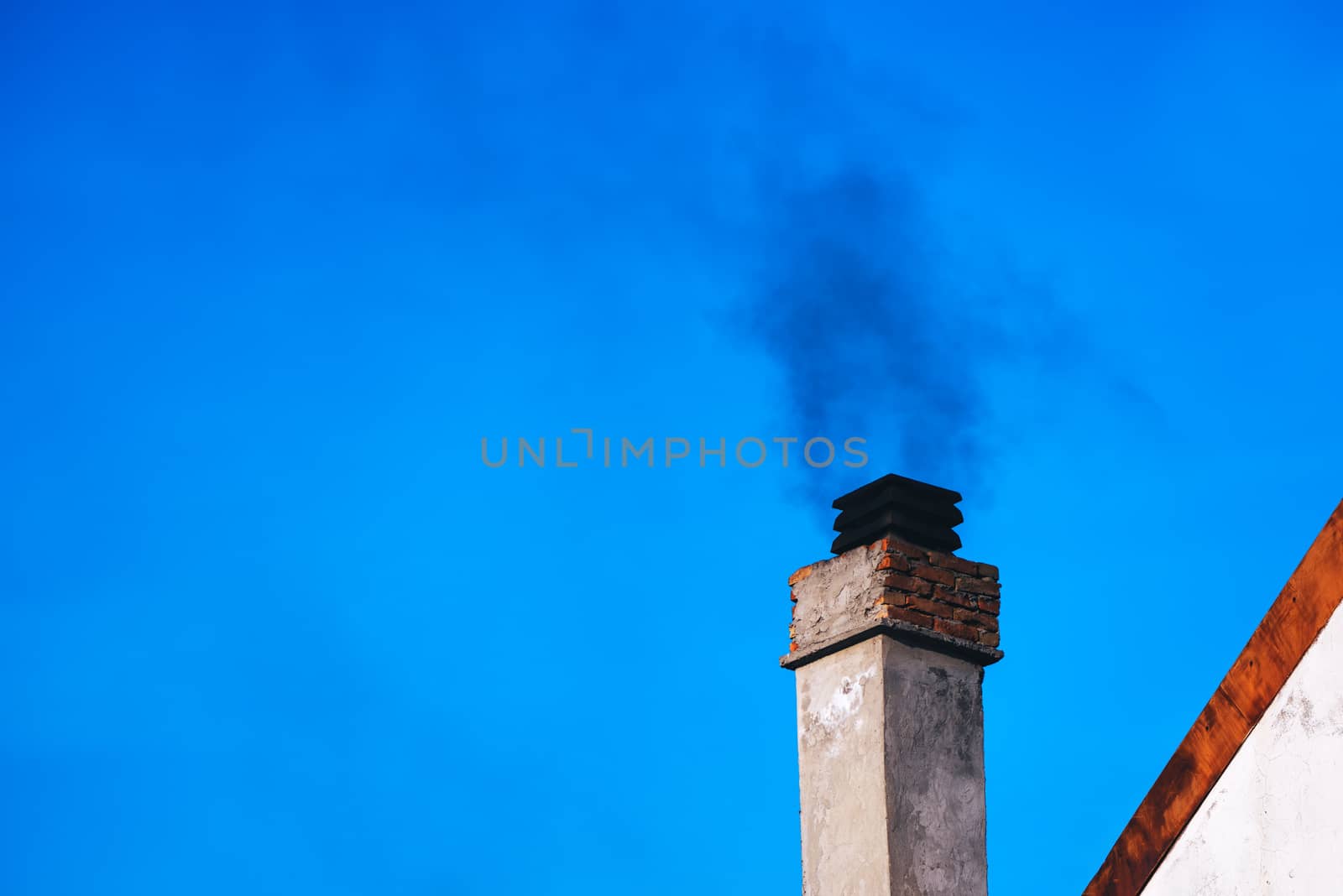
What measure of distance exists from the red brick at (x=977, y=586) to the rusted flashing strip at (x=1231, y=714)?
214cm

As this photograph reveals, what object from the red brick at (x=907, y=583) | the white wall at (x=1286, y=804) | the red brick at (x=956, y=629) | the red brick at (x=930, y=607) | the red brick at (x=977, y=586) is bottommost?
the white wall at (x=1286, y=804)

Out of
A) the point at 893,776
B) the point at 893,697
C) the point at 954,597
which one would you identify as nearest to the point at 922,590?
the point at 954,597

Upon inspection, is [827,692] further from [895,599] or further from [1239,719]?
[1239,719]

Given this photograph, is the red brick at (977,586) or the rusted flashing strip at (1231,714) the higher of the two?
the red brick at (977,586)

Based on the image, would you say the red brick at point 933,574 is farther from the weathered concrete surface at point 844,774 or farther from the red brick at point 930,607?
the weathered concrete surface at point 844,774

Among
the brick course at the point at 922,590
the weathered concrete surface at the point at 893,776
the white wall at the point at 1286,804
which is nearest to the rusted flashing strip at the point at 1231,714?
the white wall at the point at 1286,804

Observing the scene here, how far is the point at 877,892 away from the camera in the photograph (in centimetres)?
714

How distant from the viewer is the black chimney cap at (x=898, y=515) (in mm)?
7883

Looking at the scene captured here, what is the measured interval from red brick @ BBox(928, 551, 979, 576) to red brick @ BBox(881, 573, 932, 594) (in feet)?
0.50

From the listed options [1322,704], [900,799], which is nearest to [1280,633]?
[1322,704]

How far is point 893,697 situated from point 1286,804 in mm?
2444

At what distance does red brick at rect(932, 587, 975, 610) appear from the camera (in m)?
7.81

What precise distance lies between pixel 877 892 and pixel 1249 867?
2.20 metres

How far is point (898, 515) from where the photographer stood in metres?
7.86
